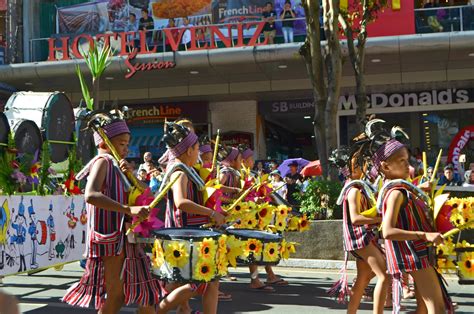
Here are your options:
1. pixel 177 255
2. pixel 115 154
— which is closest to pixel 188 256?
pixel 177 255

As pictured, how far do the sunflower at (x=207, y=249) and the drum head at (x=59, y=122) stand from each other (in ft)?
25.7

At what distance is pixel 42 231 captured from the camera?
343 inches

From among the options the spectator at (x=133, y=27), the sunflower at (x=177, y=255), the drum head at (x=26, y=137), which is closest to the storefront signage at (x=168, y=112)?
the spectator at (x=133, y=27)

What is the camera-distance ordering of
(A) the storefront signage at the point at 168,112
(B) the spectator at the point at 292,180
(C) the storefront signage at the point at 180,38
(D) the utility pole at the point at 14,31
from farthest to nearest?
(A) the storefront signage at the point at 168,112
(D) the utility pole at the point at 14,31
(C) the storefront signage at the point at 180,38
(B) the spectator at the point at 292,180

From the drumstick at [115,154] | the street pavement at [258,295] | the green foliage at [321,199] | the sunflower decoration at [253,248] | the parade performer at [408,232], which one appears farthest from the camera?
the green foliage at [321,199]

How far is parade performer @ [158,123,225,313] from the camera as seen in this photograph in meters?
5.48

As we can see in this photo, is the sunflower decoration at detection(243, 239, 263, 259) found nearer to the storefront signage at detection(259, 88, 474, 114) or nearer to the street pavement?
the street pavement

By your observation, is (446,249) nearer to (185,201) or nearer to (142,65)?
(185,201)

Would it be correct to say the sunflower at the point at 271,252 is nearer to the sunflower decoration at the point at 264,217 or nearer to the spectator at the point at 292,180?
the sunflower decoration at the point at 264,217

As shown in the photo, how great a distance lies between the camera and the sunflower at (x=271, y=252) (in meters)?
6.23

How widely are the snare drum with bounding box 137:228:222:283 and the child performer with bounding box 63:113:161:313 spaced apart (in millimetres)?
247

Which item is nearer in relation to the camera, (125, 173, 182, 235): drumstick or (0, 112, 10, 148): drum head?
(125, 173, 182, 235): drumstick

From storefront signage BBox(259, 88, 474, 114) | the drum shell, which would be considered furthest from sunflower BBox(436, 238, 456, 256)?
storefront signage BBox(259, 88, 474, 114)

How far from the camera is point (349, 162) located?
22.5 feet
